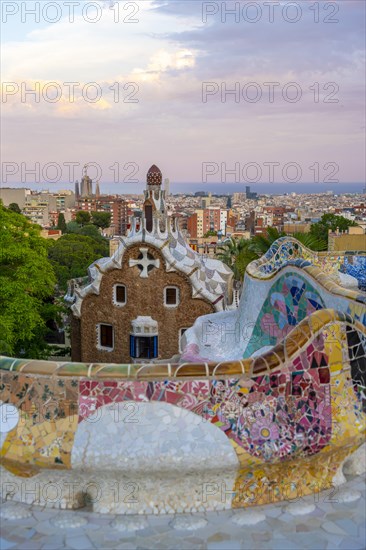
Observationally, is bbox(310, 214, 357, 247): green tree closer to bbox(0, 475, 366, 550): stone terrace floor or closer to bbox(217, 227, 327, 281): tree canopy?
bbox(217, 227, 327, 281): tree canopy

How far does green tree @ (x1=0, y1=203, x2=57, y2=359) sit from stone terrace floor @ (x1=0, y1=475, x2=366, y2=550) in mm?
11158

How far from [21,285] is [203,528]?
13.9 meters

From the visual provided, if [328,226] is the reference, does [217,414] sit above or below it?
below

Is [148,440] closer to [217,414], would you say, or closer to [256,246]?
[217,414]

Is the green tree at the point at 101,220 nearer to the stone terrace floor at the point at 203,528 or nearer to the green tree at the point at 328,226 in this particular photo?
the green tree at the point at 328,226

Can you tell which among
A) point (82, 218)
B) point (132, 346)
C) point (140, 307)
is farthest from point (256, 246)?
point (82, 218)

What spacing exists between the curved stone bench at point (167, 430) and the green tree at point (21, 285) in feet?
35.9

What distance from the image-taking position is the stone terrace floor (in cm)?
445

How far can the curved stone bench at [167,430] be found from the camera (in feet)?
15.8

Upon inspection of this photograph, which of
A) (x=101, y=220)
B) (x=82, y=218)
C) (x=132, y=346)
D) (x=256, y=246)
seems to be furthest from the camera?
(x=101, y=220)

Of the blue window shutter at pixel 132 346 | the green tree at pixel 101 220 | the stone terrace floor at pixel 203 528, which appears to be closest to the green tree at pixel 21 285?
the blue window shutter at pixel 132 346

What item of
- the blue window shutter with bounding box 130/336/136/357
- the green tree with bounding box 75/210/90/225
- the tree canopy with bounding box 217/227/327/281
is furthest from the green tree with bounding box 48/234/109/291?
the green tree with bounding box 75/210/90/225

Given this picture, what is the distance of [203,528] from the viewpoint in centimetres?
468

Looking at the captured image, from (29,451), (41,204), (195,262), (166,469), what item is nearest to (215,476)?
(166,469)
